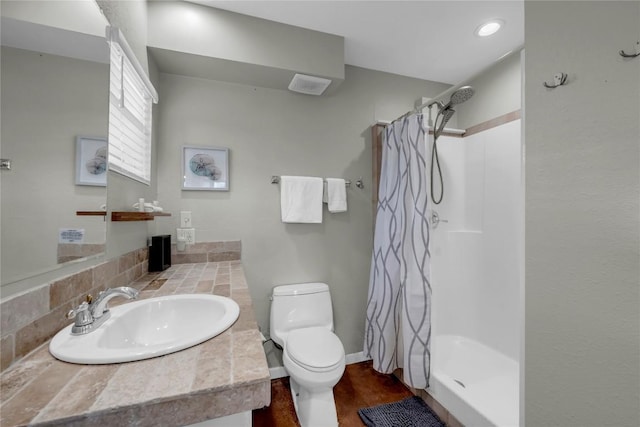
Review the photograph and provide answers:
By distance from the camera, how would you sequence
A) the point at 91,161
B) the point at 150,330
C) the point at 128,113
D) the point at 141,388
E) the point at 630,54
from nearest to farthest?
1. the point at 141,388
2. the point at 630,54
3. the point at 91,161
4. the point at 150,330
5. the point at 128,113

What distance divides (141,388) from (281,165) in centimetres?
158

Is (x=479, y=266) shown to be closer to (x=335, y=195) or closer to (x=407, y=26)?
(x=335, y=195)

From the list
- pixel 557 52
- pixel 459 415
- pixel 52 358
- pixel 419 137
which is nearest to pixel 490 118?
pixel 419 137

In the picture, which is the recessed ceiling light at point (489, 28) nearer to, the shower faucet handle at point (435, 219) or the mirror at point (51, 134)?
the shower faucet handle at point (435, 219)

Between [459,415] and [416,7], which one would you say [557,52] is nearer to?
[416,7]

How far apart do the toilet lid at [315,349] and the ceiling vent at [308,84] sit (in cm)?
174

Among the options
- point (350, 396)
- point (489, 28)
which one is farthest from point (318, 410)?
point (489, 28)

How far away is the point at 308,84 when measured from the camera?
1791 mm

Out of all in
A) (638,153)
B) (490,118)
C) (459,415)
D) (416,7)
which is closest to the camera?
(638,153)

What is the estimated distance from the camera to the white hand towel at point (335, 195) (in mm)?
1902

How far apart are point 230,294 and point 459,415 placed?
4.53 ft

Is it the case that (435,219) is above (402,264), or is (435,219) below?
above

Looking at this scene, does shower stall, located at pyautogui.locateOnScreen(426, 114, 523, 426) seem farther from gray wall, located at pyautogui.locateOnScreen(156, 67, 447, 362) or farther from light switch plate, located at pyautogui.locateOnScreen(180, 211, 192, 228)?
light switch plate, located at pyautogui.locateOnScreen(180, 211, 192, 228)

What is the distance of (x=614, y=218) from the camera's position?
0.61m
